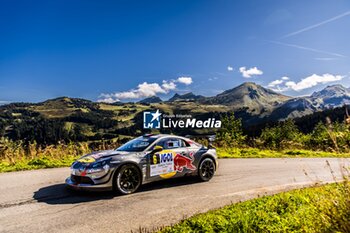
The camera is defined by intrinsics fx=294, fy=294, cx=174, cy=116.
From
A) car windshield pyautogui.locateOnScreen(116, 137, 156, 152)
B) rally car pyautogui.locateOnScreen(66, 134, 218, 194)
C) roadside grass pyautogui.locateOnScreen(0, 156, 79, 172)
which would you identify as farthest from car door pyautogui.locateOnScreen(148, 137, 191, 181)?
roadside grass pyautogui.locateOnScreen(0, 156, 79, 172)

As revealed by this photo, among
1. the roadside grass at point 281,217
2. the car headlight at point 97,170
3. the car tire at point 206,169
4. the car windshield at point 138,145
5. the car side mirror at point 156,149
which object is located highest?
the car windshield at point 138,145

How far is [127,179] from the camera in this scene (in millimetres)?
7945

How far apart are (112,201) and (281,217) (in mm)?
3902

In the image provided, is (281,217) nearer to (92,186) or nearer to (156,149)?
(156,149)

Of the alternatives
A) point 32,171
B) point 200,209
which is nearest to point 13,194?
point 32,171

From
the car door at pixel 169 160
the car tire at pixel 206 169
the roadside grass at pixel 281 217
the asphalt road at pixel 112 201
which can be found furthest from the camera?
the car tire at pixel 206 169

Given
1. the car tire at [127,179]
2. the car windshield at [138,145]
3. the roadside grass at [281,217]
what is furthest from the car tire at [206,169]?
the roadside grass at [281,217]

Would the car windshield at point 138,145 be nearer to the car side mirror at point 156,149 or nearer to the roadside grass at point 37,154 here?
the car side mirror at point 156,149

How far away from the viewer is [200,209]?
6785 millimetres

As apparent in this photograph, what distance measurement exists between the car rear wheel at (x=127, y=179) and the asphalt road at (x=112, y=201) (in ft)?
0.82

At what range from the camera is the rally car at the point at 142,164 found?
754 cm

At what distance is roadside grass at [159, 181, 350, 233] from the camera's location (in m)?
4.55

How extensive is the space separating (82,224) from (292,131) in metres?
38.7

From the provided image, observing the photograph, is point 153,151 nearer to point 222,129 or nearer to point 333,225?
point 333,225
